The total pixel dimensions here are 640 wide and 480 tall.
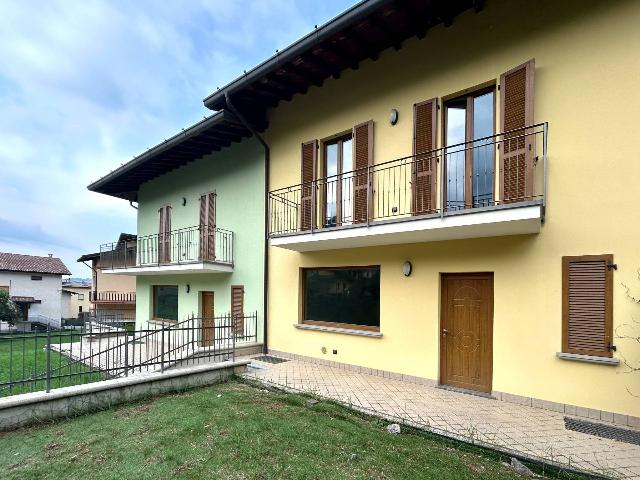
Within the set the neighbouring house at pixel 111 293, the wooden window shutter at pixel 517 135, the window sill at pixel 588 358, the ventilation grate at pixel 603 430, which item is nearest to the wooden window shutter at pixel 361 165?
the wooden window shutter at pixel 517 135

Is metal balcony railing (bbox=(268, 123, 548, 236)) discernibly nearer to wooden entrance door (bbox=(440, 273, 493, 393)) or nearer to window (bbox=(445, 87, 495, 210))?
window (bbox=(445, 87, 495, 210))

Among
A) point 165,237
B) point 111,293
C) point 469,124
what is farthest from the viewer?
point 111,293

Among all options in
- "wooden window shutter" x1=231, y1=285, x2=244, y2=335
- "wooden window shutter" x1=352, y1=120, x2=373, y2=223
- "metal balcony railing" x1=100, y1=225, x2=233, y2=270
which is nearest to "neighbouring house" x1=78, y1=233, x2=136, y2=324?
"metal balcony railing" x1=100, y1=225, x2=233, y2=270

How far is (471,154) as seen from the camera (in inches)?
261

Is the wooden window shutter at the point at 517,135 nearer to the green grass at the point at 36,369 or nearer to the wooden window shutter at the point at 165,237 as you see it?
the green grass at the point at 36,369

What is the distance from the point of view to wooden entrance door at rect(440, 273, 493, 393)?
6.49 meters

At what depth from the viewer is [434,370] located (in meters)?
6.91

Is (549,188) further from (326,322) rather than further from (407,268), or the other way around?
(326,322)

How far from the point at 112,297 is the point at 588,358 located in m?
25.6

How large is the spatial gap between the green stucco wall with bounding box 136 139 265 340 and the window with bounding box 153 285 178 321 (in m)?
0.31

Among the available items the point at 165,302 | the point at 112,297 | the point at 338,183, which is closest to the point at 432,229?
the point at 338,183

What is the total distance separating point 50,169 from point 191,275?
29581 millimetres

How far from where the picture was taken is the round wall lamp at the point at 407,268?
7426 mm

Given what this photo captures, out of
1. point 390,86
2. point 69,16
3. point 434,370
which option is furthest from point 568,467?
point 69,16
